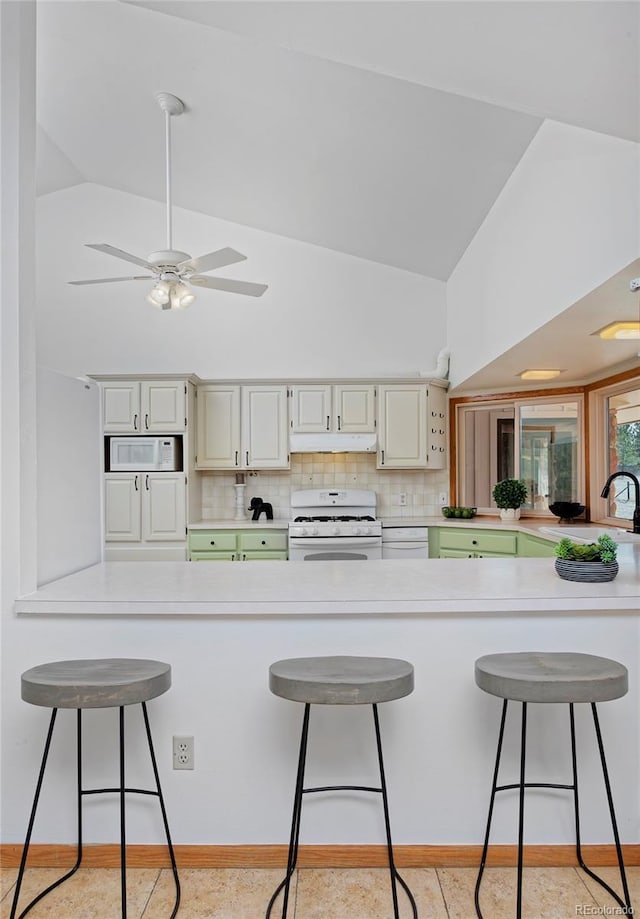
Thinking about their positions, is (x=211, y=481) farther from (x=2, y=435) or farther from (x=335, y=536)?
(x=2, y=435)

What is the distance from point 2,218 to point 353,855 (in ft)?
7.76

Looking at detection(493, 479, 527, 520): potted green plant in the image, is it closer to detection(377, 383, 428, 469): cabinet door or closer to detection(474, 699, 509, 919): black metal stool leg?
detection(377, 383, 428, 469): cabinet door

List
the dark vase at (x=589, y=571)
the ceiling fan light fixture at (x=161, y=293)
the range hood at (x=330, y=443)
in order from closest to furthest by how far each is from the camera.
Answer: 1. the dark vase at (x=589, y=571)
2. the ceiling fan light fixture at (x=161, y=293)
3. the range hood at (x=330, y=443)

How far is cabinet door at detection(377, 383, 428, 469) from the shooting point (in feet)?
15.9

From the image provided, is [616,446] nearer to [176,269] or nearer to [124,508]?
[176,269]

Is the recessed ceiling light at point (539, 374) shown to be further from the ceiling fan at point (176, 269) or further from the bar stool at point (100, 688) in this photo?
the bar stool at point (100, 688)

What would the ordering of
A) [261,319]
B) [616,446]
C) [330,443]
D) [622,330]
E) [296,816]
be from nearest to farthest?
1. [296,816]
2. [622,330]
3. [616,446]
4. [330,443]
5. [261,319]

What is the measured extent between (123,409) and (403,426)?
2245mm

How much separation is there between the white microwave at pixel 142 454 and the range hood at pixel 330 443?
0.99 m

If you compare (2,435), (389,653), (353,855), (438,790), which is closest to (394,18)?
(2,435)

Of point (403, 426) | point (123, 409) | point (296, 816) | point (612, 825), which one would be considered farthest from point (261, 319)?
point (612, 825)

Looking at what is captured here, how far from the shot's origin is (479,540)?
442 centimetres

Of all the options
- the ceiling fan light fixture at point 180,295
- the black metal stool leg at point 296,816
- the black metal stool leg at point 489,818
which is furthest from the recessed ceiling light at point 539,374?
the black metal stool leg at point 296,816

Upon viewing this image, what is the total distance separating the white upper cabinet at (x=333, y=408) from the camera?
15.9ft
